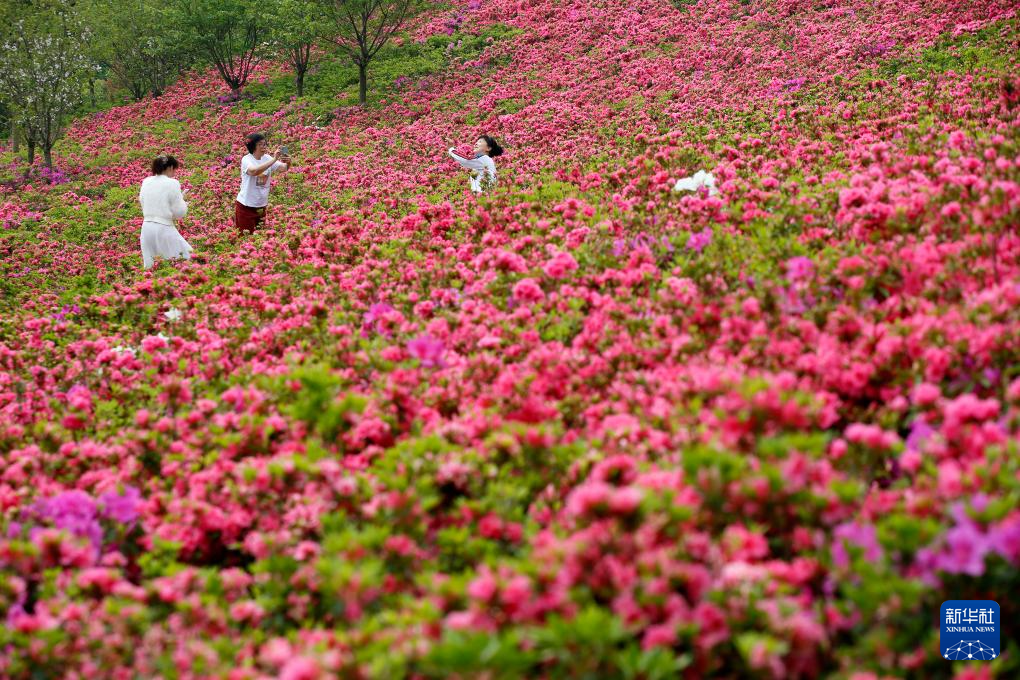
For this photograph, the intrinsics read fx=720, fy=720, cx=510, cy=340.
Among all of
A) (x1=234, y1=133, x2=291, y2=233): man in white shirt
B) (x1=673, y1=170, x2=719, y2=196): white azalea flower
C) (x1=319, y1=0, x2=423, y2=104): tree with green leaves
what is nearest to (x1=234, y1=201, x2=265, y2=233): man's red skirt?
(x1=234, y1=133, x2=291, y2=233): man in white shirt

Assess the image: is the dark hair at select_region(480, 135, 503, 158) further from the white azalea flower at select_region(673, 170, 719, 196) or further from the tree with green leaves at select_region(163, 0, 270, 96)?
the tree with green leaves at select_region(163, 0, 270, 96)

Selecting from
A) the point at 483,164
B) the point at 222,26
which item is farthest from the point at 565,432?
the point at 222,26

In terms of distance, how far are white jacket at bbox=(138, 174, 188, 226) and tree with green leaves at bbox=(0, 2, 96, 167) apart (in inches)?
515

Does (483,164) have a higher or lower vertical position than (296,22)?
lower

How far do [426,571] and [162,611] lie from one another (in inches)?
45.9

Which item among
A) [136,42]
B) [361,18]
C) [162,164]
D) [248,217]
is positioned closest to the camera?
[162,164]

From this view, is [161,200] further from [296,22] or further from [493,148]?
[296,22]

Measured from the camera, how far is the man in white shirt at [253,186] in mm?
11297

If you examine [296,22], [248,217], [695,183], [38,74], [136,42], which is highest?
[136,42]

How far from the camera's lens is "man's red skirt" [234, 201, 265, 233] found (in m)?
11.6

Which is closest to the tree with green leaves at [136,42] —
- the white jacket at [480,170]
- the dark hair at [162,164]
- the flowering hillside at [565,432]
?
the dark hair at [162,164]

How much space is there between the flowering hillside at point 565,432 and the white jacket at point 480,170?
0.78 m

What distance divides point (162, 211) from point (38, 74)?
13.4 metres

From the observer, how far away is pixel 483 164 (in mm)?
11617
